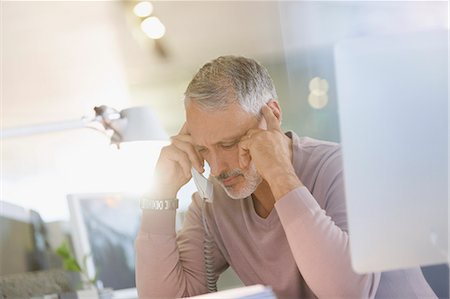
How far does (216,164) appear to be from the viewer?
1002 millimetres

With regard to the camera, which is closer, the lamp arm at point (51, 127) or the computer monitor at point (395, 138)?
the computer monitor at point (395, 138)

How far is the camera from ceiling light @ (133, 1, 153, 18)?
149 centimetres

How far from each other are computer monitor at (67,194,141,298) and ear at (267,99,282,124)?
425 mm

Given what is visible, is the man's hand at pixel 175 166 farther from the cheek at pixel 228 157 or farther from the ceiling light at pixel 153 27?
the ceiling light at pixel 153 27

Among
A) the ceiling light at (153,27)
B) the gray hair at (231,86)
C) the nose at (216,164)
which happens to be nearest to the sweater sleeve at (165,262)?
the nose at (216,164)

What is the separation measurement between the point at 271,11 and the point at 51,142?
64 centimetres

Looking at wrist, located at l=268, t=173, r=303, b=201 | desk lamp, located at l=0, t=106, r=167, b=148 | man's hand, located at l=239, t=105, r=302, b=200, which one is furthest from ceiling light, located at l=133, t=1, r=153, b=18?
wrist, located at l=268, t=173, r=303, b=201

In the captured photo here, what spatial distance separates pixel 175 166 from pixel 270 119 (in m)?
0.19

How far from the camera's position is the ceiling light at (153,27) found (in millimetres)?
1495

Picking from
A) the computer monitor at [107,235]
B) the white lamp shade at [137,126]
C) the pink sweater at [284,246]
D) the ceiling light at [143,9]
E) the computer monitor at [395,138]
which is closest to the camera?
the computer monitor at [395,138]

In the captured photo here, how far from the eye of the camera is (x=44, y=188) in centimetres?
124

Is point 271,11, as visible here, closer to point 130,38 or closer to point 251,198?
point 130,38

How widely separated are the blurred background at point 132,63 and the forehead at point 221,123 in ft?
0.26

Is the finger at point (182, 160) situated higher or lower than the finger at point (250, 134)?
lower
